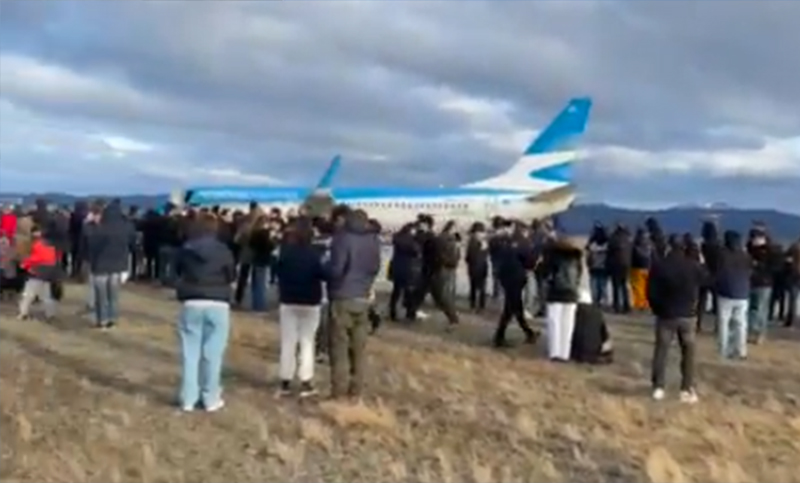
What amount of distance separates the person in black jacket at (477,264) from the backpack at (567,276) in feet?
22.3

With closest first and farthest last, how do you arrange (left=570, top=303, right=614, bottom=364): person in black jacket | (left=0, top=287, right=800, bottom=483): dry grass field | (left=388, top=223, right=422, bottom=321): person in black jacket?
(left=0, top=287, right=800, bottom=483): dry grass field < (left=570, top=303, right=614, bottom=364): person in black jacket < (left=388, top=223, right=422, bottom=321): person in black jacket

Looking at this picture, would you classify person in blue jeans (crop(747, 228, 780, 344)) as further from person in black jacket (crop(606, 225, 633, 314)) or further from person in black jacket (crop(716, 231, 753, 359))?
person in black jacket (crop(606, 225, 633, 314))

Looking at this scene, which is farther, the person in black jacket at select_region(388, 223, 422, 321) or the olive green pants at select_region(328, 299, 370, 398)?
the person in black jacket at select_region(388, 223, 422, 321)

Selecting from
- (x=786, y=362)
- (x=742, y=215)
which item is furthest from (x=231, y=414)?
(x=742, y=215)

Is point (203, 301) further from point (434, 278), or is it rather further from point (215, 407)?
point (434, 278)

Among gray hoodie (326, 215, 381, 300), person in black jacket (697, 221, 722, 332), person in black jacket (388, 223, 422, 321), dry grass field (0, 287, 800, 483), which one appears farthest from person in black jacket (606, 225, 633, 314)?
gray hoodie (326, 215, 381, 300)

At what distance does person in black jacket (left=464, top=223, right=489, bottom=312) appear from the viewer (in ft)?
76.7

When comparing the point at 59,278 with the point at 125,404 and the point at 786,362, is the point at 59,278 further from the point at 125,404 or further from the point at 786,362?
the point at 786,362

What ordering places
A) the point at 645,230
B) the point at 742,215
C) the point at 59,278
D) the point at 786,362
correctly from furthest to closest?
1. the point at 742,215
2. the point at 645,230
3. the point at 59,278
4. the point at 786,362

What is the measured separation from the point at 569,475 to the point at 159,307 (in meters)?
13.4

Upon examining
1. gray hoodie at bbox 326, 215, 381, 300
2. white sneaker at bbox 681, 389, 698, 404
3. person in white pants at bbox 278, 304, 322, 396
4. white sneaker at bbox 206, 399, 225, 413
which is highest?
gray hoodie at bbox 326, 215, 381, 300

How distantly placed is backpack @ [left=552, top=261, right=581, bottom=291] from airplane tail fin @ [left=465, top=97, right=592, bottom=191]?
38781mm

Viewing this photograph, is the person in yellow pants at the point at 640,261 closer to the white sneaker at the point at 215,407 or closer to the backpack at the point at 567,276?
the backpack at the point at 567,276

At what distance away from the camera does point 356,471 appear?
403 inches
